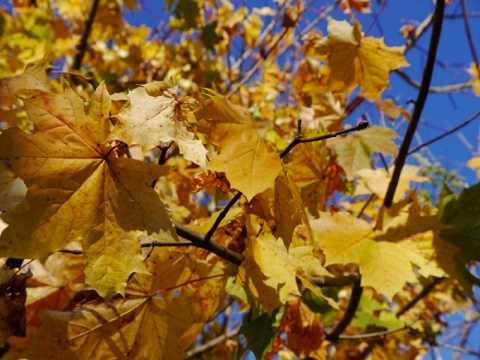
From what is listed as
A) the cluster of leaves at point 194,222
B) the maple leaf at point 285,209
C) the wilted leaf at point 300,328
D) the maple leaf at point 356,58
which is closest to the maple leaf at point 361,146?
the cluster of leaves at point 194,222

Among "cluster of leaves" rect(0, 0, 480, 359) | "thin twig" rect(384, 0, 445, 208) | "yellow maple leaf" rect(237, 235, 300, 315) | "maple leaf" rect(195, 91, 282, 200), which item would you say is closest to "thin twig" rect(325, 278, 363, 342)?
"cluster of leaves" rect(0, 0, 480, 359)

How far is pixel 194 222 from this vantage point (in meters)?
1.65

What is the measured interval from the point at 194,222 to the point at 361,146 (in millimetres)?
758

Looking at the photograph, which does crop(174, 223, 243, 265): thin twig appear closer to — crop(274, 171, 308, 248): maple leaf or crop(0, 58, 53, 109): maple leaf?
crop(274, 171, 308, 248): maple leaf

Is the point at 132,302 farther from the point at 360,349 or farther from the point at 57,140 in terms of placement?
the point at 360,349

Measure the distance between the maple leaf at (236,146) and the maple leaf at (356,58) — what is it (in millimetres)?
1006

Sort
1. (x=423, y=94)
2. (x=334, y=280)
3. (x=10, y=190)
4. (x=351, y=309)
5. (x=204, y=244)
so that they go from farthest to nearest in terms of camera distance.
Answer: (x=351, y=309) < (x=334, y=280) < (x=423, y=94) < (x=204, y=244) < (x=10, y=190)

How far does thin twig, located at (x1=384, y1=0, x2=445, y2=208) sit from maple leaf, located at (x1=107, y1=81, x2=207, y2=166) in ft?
2.69

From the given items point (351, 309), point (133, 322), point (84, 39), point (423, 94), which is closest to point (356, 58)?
point (423, 94)

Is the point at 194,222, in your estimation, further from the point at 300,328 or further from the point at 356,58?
the point at 356,58

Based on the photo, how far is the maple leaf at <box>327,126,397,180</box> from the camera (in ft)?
6.02

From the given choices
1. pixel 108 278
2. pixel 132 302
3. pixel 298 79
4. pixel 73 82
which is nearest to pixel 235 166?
pixel 108 278

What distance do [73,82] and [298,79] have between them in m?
1.61

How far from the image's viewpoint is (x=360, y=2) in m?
3.44
